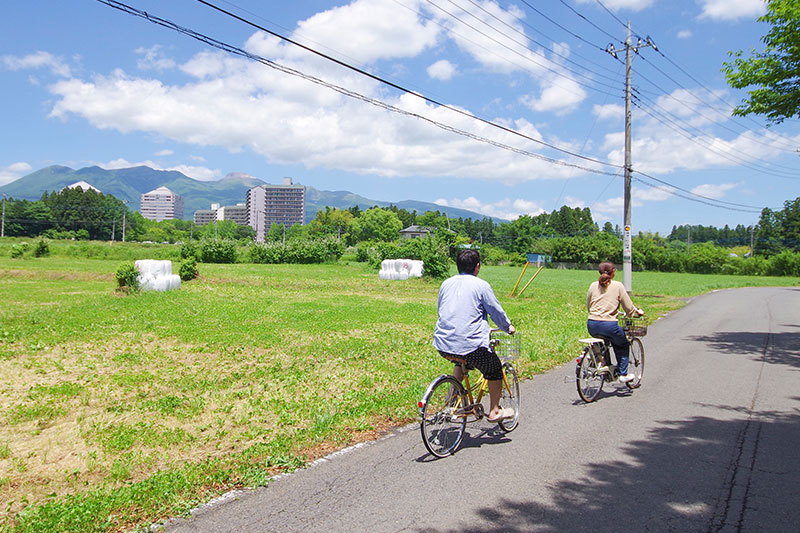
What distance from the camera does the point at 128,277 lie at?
19.4 meters

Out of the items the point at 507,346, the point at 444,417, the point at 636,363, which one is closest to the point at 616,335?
the point at 636,363

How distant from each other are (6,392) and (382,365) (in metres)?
5.45

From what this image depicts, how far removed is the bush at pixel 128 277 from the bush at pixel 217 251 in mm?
33436

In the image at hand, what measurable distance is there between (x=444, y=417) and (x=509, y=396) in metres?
1.08

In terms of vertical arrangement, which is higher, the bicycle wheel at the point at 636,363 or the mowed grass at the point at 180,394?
the bicycle wheel at the point at 636,363

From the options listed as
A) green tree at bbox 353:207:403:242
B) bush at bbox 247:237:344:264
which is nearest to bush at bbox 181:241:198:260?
bush at bbox 247:237:344:264

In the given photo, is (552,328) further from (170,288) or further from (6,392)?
(170,288)

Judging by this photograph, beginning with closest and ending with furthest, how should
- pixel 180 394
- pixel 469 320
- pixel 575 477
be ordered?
pixel 575 477 < pixel 469 320 < pixel 180 394

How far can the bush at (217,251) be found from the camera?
52.0m

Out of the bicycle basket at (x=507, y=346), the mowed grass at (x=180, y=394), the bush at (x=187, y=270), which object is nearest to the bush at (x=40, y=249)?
the bush at (x=187, y=270)

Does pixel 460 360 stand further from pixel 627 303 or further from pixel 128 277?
pixel 128 277

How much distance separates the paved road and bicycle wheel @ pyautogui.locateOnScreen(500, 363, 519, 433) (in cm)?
15

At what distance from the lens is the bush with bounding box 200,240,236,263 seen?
171 feet

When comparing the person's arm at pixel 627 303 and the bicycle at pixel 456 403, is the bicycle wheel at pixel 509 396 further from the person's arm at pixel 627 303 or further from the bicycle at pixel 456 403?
the person's arm at pixel 627 303
